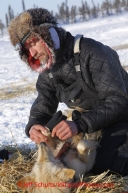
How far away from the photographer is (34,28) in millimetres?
2758

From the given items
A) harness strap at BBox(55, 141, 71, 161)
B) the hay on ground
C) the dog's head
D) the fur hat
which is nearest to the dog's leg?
harness strap at BBox(55, 141, 71, 161)

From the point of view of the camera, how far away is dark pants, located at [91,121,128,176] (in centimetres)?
271

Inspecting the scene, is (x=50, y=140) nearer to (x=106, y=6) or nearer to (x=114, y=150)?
(x=114, y=150)

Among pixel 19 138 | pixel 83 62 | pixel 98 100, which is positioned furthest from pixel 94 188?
pixel 19 138

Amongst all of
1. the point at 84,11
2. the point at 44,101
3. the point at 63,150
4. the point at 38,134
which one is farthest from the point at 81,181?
the point at 84,11

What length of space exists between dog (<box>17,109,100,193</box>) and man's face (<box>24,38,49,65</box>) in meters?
→ 0.71

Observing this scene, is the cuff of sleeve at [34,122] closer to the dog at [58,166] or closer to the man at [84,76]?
the man at [84,76]

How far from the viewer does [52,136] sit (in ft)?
8.21

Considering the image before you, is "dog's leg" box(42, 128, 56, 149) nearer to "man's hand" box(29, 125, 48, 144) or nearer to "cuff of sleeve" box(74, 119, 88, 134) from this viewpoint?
"man's hand" box(29, 125, 48, 144)

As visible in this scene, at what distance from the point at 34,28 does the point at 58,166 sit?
123cm

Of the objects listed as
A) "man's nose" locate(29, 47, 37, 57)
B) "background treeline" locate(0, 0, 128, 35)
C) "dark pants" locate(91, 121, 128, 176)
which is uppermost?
"man's nose" locate(29, 47, 37, 57)

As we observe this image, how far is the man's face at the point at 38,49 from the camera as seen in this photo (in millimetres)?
2785

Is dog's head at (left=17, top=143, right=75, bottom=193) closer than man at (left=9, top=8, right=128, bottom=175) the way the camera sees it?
Yes

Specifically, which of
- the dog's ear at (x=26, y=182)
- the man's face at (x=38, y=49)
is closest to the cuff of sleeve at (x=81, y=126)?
the dog's ear at (x=26, y=182)
